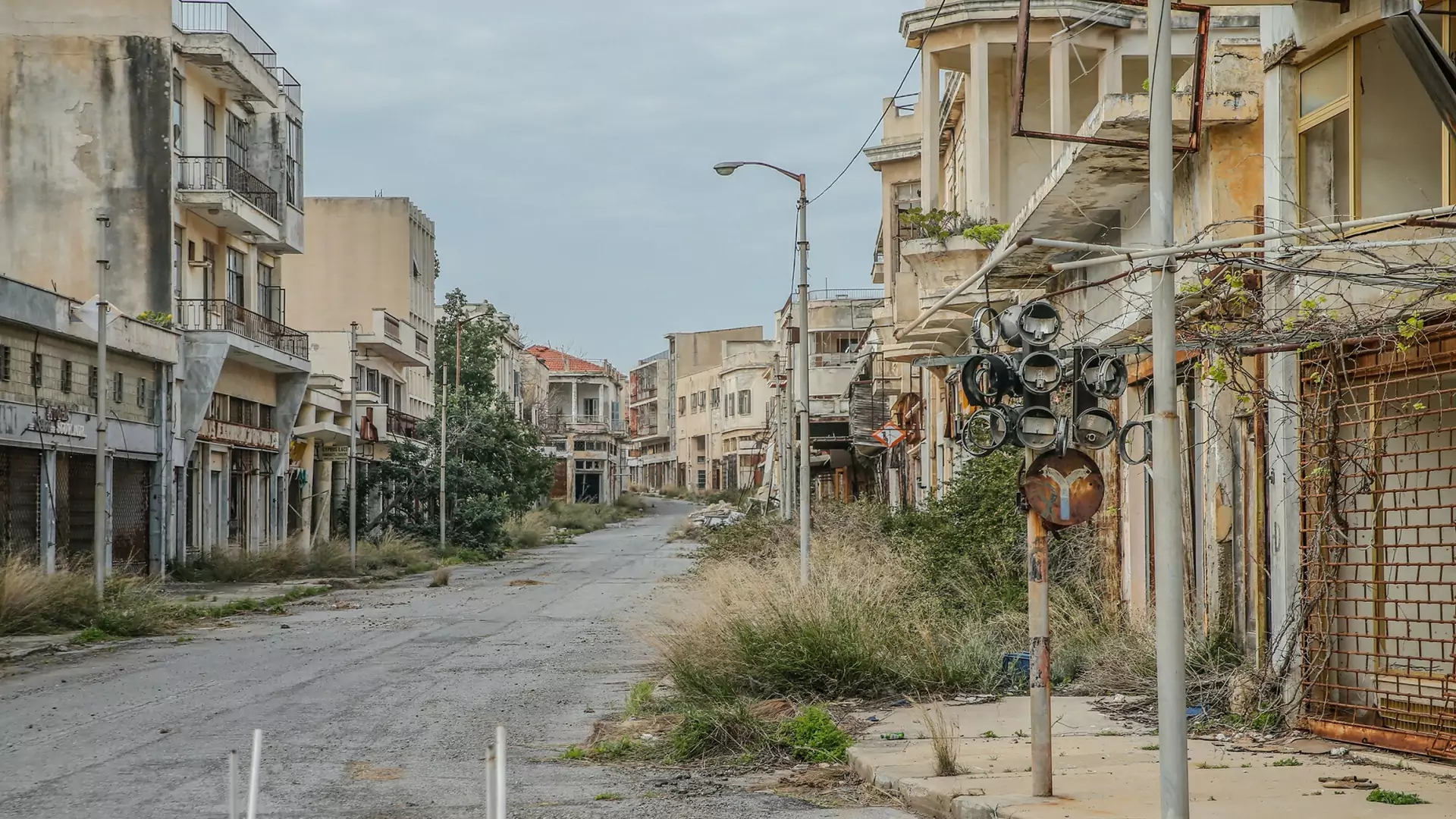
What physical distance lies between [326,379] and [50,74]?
50.2ft

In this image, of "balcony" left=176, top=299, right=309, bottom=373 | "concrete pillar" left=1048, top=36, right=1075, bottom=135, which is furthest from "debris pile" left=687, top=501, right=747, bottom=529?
"concrete pillar" left=1048, top=36, right=1075, bottom=135

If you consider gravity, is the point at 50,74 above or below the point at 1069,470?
above

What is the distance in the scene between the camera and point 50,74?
119ft

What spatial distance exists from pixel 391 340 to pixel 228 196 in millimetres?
19748

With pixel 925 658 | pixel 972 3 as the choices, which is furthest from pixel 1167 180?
pixel 972 3

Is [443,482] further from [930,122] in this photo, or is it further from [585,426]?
[585,426]

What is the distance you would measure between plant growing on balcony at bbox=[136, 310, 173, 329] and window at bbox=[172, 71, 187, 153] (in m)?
4.14

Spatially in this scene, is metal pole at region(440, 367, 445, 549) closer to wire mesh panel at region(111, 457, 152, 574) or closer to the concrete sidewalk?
wire mesh panel at region(111, 457, 152, 574)

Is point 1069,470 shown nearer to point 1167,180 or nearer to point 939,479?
point 1167,180

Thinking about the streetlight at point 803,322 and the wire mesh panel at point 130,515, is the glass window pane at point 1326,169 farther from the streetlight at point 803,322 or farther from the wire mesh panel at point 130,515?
the wire mesh panel at point 130,515

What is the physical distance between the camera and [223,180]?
39.3m

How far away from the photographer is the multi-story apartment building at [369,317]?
53125 millimetres

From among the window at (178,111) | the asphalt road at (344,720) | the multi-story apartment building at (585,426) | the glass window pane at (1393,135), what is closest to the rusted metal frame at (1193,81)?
the glass window pane at (1393,135)

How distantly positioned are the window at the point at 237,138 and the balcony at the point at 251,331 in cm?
424
